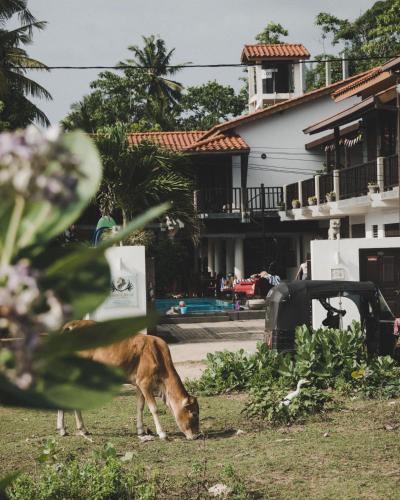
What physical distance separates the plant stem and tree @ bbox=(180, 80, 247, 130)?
57.6 meters

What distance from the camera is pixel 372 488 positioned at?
20.7 feet

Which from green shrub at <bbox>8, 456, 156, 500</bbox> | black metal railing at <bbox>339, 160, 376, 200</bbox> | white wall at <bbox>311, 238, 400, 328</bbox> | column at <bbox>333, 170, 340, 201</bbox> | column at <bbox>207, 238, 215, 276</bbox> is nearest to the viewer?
green shrub at <bbox>8, 456, 156, 500</bbox>

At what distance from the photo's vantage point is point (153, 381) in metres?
9.28

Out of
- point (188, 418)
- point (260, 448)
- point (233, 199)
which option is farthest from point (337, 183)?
point (260, 448)

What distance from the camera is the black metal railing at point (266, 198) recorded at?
34.7 metres

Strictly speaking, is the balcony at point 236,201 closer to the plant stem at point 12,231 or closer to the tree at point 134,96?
the tree at point 134,96

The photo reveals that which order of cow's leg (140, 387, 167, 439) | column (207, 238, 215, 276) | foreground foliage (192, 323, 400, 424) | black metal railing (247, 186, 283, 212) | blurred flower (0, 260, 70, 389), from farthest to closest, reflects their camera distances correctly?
column (207, 238, 215, 276), black metal railing (247, 186, 283, 212), foreground foliage (192, 323, 400, 424), cow's leg (140, 387, 167, 439), blurred flower (0, 260, 70, 389)

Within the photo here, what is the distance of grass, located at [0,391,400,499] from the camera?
6.54m

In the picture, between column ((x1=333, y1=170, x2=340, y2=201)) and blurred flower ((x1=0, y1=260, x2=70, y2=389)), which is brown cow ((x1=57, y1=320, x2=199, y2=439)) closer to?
blurred flower ((x1=0, y1=260, x2=70, y2=389))

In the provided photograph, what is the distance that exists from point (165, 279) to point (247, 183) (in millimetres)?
5285

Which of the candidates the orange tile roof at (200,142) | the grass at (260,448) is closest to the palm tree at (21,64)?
the orange tile roof at (200,142)

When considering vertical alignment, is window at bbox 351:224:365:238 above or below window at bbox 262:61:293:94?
below

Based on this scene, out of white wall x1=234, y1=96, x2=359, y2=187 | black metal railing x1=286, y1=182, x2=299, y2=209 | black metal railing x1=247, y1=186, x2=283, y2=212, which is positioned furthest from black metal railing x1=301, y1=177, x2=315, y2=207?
white wall x1=234, y1=96, x2=359, y2=187

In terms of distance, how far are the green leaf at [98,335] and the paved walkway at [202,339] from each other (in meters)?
13.2
